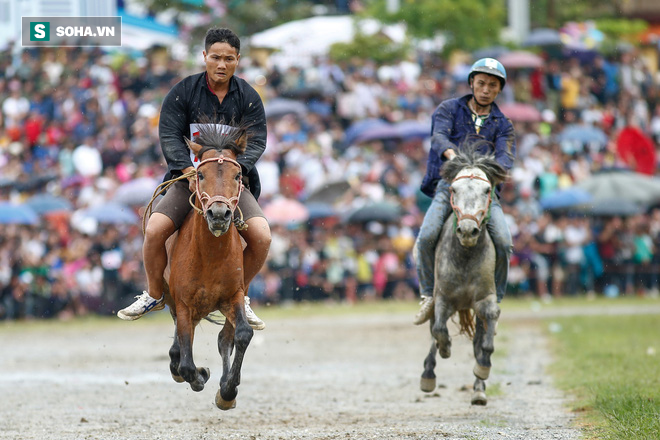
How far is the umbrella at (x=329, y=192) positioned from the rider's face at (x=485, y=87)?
13737 mm

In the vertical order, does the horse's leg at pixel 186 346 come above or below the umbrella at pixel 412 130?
below

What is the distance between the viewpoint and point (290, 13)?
3681cm

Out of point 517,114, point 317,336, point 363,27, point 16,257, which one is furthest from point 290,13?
point 317,336

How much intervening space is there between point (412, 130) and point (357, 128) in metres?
1.56

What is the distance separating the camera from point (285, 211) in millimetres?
23203

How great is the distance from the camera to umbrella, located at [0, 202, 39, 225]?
22016mm

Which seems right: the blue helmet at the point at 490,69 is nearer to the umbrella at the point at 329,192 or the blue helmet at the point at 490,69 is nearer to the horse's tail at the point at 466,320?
the horse's tail at the point at 466,320

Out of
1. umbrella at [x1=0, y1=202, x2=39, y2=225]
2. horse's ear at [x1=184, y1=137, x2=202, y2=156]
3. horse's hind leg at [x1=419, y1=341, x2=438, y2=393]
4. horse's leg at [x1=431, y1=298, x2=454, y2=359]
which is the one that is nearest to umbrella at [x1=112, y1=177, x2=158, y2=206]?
umbrella at [x1=0, y1=202, x2=39, y2=225]

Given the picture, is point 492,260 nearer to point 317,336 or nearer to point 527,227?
point 317,336

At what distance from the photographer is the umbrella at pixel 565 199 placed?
80.8 feet

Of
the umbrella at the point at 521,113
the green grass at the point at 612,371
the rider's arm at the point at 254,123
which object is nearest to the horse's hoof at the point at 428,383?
the green grass at the point at 612,371

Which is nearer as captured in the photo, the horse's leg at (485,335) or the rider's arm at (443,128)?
the horse's leg at (485,335)

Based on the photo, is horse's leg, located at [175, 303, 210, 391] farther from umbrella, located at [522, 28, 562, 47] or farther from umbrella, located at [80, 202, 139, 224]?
umbrella, located at [522, 28, 562, 47]

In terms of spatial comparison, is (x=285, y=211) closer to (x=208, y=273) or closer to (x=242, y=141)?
(x=242, y=141)
